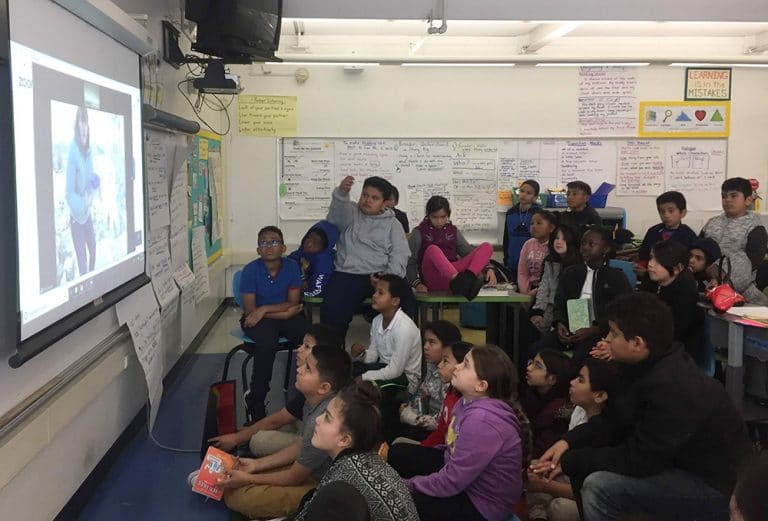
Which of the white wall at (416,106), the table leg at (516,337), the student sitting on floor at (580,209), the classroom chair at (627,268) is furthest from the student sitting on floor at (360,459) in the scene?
the white wall at (416,106)

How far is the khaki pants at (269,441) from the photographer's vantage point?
274 centimetres

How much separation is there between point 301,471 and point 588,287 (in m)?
1.91

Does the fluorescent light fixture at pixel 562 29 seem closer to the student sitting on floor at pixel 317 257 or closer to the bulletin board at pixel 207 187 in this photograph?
the student sitting on floor at pixel 317 257

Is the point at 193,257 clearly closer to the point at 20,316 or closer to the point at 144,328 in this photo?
the point at 144,328

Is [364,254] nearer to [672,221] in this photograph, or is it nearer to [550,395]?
[550,395]

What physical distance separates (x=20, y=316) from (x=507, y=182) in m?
5.14

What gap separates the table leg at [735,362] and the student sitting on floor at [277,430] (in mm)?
1801

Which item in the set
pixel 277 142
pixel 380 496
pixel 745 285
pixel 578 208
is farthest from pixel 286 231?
pixel 380 496

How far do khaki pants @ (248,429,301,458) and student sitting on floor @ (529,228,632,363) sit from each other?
148 cm

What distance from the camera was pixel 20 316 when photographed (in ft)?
5.60

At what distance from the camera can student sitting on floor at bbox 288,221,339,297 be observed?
400 cm

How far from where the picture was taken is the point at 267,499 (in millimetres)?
2404

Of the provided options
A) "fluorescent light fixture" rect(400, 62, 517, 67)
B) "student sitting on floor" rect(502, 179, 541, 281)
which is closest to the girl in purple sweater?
"student sitting on floor" rect(502, 179, 541, 281)

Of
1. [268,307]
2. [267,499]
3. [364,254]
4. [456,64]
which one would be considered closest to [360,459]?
[267,499]
